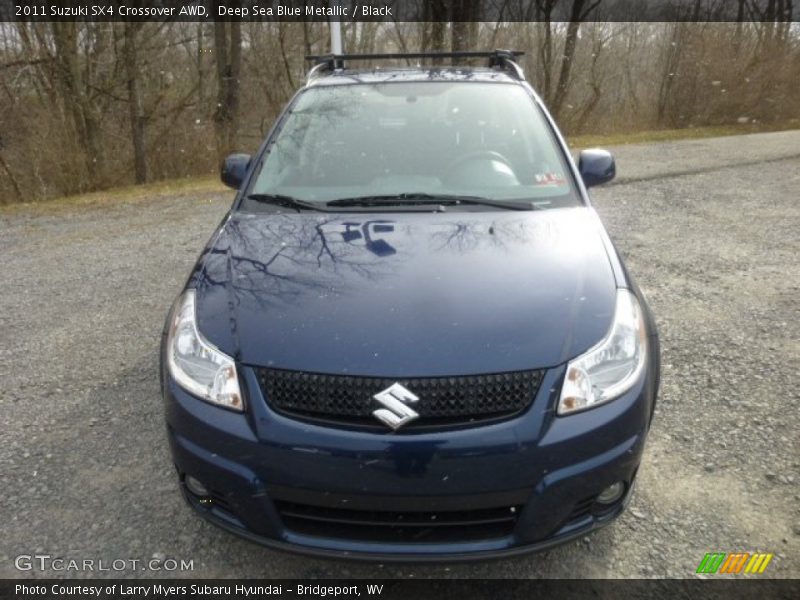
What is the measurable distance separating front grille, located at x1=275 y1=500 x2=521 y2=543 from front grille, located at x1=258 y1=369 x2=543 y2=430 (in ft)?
0.90

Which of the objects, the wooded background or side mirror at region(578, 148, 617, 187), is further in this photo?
the wooded background

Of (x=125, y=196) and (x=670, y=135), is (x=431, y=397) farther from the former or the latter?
(x=670, y=135)

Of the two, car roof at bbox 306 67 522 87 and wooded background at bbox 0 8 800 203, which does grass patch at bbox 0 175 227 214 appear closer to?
wooded background at bbox 0 8 800 203

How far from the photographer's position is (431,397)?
1.67 meters

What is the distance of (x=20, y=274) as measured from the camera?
527cm

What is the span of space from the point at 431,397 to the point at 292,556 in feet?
2.60

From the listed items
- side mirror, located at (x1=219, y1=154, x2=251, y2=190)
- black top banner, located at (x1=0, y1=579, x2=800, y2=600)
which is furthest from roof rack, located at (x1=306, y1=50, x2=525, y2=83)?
black top banner, located at (x1=0, y1=579, x2=800, y2=600)

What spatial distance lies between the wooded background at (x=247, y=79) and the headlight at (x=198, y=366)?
445 inches

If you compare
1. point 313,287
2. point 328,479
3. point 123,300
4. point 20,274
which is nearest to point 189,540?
point 328,479

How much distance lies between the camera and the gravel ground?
2.11 metres

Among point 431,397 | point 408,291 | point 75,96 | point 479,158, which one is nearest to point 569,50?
point 75,96

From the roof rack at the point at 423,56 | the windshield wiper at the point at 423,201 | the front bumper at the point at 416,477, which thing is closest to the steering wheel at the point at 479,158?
the windshield wiper at the point at 423,201

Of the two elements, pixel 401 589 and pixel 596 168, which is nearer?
pixel 401 589

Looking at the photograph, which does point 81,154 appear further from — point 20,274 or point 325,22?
point 325,22
